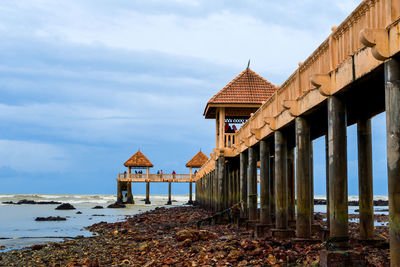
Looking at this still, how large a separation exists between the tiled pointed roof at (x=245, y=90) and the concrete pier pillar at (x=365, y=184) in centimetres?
1277

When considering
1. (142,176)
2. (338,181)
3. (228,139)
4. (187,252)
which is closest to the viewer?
(338,181)

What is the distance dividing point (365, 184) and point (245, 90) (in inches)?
569

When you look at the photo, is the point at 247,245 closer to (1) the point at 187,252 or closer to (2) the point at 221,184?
(1) the point at 187,252

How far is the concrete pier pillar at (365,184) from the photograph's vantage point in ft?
34.4

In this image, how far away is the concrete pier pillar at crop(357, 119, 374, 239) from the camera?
10.5 meters

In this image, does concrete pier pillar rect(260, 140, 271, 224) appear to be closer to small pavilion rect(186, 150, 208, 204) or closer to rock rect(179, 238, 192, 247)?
rock rect(179, 238, 192, 247)

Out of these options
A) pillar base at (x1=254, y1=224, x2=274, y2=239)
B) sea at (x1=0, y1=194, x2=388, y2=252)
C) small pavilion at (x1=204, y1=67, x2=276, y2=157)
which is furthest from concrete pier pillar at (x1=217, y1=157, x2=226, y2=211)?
pillar base at (x1=254, y1=224, x2=274, y2=239)

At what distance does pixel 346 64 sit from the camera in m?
7.96

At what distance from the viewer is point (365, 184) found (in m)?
10.7

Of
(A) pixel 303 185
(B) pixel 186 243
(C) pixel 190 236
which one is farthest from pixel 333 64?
(C) pixel 190 236

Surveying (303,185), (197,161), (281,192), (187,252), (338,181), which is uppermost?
(197,161)

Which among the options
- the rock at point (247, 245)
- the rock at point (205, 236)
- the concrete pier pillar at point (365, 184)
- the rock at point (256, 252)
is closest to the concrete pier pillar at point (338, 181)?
the rock at point (256, 252)

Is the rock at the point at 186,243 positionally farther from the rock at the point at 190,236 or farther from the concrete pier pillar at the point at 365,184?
the concrete pier pillar at the point at 365,184

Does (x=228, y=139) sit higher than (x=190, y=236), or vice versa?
(x=228, y=139)
